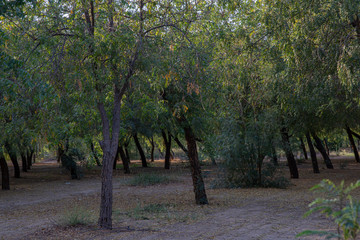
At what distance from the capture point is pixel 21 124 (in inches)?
307

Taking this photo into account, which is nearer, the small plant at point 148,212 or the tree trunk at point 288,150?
the small plant at point 148,212

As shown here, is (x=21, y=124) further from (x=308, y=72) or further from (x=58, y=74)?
(x=308, y=72)

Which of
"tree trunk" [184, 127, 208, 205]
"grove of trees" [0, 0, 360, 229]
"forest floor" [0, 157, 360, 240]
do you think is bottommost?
"forest floor" [0, 157, 360, 240]

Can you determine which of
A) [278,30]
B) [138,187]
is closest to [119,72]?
[278,30]

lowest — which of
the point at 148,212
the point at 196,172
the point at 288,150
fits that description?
the point at 148,212

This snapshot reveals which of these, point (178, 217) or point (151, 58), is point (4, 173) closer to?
point (178, 217)

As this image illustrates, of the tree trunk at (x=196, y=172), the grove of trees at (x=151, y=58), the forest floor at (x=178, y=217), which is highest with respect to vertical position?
the grove of trees at (x=151, y=58)

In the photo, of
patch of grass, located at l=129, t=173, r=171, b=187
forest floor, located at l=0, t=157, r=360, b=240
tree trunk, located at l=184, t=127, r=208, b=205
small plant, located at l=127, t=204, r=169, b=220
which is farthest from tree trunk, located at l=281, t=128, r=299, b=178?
small plant, located at l=127, t=204, r=169, b=220

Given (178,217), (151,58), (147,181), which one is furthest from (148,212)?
(147,181)

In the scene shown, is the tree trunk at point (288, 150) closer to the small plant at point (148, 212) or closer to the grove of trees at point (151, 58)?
the grove of trees at point (151, 58)

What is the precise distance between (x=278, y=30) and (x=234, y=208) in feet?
17.0

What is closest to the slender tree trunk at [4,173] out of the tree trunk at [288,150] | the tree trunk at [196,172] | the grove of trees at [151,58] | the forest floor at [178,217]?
the forest floor at [178,217]

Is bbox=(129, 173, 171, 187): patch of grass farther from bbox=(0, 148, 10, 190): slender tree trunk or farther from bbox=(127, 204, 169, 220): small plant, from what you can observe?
bbox=(127, 204, 169, 220): small plant

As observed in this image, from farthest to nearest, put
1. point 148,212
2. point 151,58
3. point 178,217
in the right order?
point 148,212
point 178,217
point 151,58
